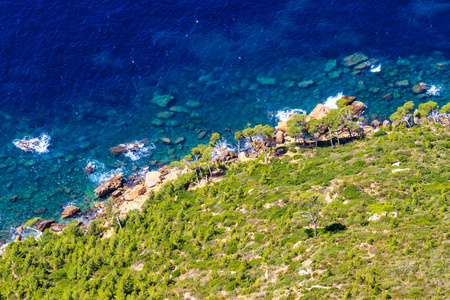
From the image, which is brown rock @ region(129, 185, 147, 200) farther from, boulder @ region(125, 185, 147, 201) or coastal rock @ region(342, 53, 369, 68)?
coastal rock @ region(342, 53, 369, 68)

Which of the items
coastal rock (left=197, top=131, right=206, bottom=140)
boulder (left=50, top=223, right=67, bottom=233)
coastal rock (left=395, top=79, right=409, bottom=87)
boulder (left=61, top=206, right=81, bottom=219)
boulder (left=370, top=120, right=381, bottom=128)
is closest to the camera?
boulder (left=50, top=223, right=67, bottom=233)

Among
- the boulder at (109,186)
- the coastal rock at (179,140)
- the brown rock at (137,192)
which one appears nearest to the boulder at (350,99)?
the coastal rock at (179,140)

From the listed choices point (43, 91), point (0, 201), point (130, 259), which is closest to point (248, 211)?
point (130, 259)

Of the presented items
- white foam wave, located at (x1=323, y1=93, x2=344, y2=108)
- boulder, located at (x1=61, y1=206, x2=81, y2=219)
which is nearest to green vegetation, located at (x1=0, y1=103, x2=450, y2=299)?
boulder, located at (x1=61, y1=206, x2=81, y2=219)

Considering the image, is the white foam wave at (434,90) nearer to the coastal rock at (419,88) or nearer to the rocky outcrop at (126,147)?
the coastal rock at (419,88)

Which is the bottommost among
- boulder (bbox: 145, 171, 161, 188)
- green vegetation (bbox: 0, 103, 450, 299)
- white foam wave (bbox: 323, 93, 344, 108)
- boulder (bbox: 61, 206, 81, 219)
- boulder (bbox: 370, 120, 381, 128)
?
green vegetation (bbox: 0, 103, 450, 299)

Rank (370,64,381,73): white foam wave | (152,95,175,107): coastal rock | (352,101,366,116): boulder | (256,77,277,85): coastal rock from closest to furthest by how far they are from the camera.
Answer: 1. (352,101,366,116): boulder
2. (370,64,381,73): white foam wave
3. (152,95,175,107): coastal rock
4. (256,77,277,85): coastal rock

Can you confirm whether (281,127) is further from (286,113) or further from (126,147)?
(126,147)

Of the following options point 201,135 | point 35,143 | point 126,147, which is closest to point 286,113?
point 201,135
